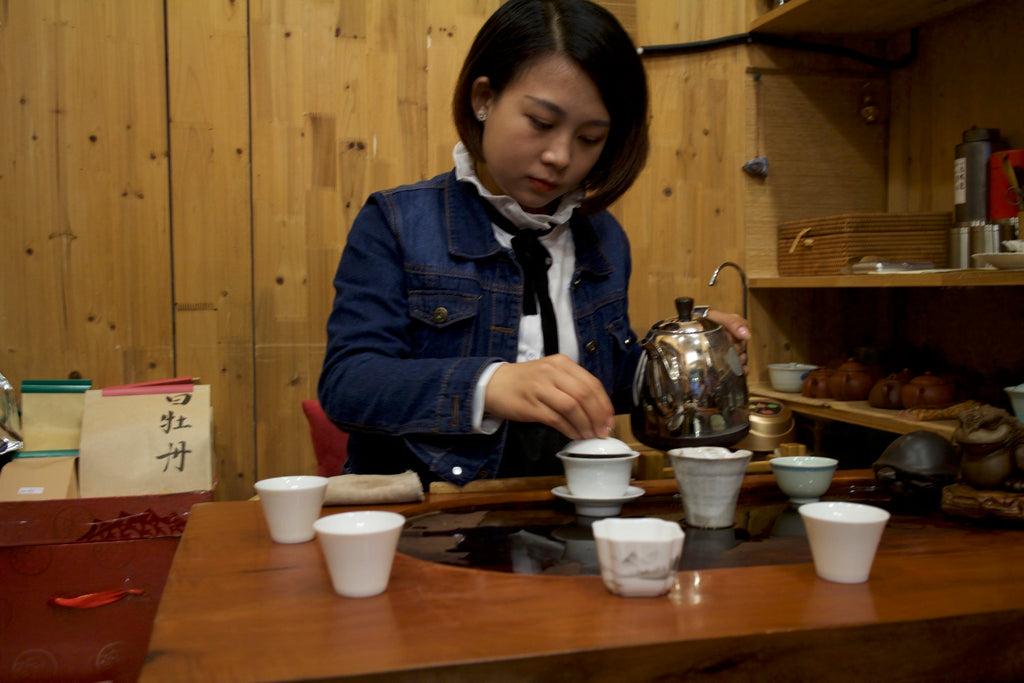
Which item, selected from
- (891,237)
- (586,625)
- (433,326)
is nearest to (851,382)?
(891,237)

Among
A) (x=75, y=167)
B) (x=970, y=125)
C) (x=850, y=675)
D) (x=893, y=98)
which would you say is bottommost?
(x=850, y=675)

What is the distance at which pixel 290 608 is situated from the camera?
72cm

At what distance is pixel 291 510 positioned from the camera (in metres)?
0.91

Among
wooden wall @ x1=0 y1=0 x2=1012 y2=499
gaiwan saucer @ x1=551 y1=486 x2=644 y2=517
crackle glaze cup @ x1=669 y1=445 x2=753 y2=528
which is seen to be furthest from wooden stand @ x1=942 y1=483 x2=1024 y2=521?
wooden wall @ x1=0 y1=0 x2=1012 y2=499

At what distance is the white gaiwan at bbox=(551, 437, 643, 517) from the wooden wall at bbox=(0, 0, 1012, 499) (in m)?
1.49

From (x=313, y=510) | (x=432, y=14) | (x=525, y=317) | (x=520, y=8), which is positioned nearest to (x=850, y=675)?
(x=313, y=510)

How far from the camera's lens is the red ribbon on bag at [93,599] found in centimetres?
170

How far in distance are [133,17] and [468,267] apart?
141 cm

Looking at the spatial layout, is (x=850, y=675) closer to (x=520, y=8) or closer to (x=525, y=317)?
(x=525, y=317)

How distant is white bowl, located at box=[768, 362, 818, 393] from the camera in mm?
2613

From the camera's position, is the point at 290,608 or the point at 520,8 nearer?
the point at 290,608

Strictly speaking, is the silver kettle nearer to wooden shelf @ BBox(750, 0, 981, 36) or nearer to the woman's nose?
the woman's nose

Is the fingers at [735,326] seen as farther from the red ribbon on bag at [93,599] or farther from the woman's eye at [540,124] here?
the red ribbon on bag at [93,599]

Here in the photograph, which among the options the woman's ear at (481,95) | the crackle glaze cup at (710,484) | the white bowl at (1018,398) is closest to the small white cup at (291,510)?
the crackle glaze cup at (710,484)
